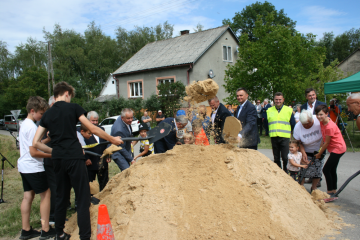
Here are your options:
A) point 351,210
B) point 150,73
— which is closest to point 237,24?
point 150,73

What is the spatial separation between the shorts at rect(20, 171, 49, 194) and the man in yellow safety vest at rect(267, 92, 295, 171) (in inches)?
179

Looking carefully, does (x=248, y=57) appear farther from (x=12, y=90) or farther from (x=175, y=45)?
(x=12, y=90)

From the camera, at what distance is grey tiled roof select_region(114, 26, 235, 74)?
22.3 metres

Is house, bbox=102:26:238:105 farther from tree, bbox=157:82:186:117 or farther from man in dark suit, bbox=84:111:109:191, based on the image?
man in dark suit, bbox=84:111:109:191

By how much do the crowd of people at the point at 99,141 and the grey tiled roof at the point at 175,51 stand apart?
16614 mm

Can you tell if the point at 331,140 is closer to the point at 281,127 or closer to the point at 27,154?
the point at 281,127

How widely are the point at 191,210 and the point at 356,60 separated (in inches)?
1597

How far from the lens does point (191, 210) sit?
309cm

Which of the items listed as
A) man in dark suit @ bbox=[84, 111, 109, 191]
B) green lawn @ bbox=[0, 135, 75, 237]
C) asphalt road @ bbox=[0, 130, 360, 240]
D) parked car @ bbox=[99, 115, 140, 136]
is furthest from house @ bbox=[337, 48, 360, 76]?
green lawn @ bbox=[0, 135, 75, 237]

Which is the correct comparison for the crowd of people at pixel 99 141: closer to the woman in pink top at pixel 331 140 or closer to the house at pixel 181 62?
the woman in pink top at pixel 331 140

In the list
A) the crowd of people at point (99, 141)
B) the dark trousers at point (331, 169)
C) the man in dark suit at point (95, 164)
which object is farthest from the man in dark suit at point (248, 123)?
the man in dark suit at point (95, 164)

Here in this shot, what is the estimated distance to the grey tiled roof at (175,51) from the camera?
22.3 meters

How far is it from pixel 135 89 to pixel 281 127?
21.7 meters

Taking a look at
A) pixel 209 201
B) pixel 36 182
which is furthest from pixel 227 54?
pixel 36 182
